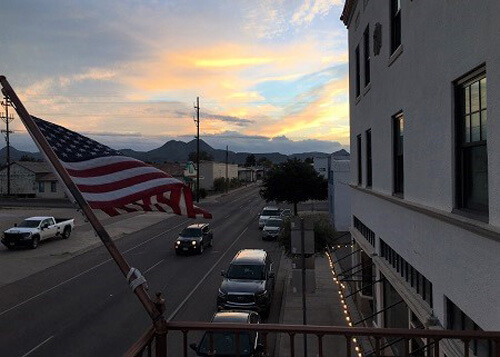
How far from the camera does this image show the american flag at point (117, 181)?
176 inches

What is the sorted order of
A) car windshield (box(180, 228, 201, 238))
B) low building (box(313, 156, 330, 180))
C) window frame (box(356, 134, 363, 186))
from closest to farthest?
window frame (box(356, 134, 363, 186)) → car windshield (box(180, 228, 201, 238)) → low building (box(313, 156, 330, 180))

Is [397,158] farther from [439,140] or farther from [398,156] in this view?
[439,140]


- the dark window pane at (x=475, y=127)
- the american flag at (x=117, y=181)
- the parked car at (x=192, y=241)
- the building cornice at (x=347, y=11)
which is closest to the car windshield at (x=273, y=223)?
the parked car at (x=192, y=241)

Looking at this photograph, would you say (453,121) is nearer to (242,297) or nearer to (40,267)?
(242,297)

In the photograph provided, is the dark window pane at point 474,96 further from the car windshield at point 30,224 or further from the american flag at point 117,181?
the car windshield at point 30,224

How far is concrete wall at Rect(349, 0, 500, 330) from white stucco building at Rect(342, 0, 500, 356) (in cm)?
1

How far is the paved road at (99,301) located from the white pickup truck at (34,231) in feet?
13.0

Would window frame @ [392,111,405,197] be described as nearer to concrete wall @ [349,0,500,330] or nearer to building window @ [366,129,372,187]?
concrete wall @ [349,0,500,330]

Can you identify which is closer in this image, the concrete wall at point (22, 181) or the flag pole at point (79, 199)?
the flag pole at point (79, 199)

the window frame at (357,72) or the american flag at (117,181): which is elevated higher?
the window frame at (357,72)

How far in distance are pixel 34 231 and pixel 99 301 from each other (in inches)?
545

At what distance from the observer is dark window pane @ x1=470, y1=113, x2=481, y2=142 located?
503 cm

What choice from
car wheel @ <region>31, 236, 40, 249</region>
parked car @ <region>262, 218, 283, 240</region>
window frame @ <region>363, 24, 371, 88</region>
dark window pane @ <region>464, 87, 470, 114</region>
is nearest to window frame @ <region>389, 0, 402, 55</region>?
window frame @ <region>363, 24, 371, 88</region>

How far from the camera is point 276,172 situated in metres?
45.9
